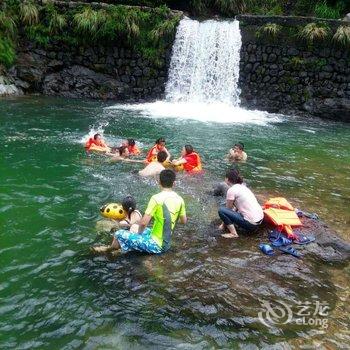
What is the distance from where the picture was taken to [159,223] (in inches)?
257

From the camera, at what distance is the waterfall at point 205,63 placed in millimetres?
22375

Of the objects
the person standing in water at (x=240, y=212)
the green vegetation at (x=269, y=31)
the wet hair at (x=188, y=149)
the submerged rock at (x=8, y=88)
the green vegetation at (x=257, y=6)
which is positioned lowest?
the submerged rock at (x=8, y=88)

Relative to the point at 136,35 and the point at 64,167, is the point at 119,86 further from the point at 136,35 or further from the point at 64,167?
the point at 64,167

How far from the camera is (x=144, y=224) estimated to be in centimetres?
641

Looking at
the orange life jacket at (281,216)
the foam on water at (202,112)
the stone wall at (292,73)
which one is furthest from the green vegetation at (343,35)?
the orange life jacket at (281,216)

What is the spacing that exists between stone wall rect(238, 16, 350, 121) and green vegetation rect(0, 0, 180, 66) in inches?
168

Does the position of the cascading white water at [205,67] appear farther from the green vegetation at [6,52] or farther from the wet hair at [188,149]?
the wet hair at [188,149]

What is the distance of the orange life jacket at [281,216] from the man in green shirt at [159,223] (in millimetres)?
2059

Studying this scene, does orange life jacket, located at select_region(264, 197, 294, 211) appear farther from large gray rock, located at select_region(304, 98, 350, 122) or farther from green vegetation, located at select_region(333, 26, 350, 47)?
green vegetation, located at select_region(333, 26, 350, 47)

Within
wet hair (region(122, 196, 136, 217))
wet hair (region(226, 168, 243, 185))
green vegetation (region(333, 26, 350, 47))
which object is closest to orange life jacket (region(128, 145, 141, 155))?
wet hair (region(226, 168, 243, 185))

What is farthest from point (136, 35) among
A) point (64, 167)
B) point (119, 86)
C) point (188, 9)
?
point (64, 167)

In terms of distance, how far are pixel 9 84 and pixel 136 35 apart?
21.7ft

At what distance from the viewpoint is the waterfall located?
22.4 metres

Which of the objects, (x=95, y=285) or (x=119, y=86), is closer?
(x=95, y=285)
